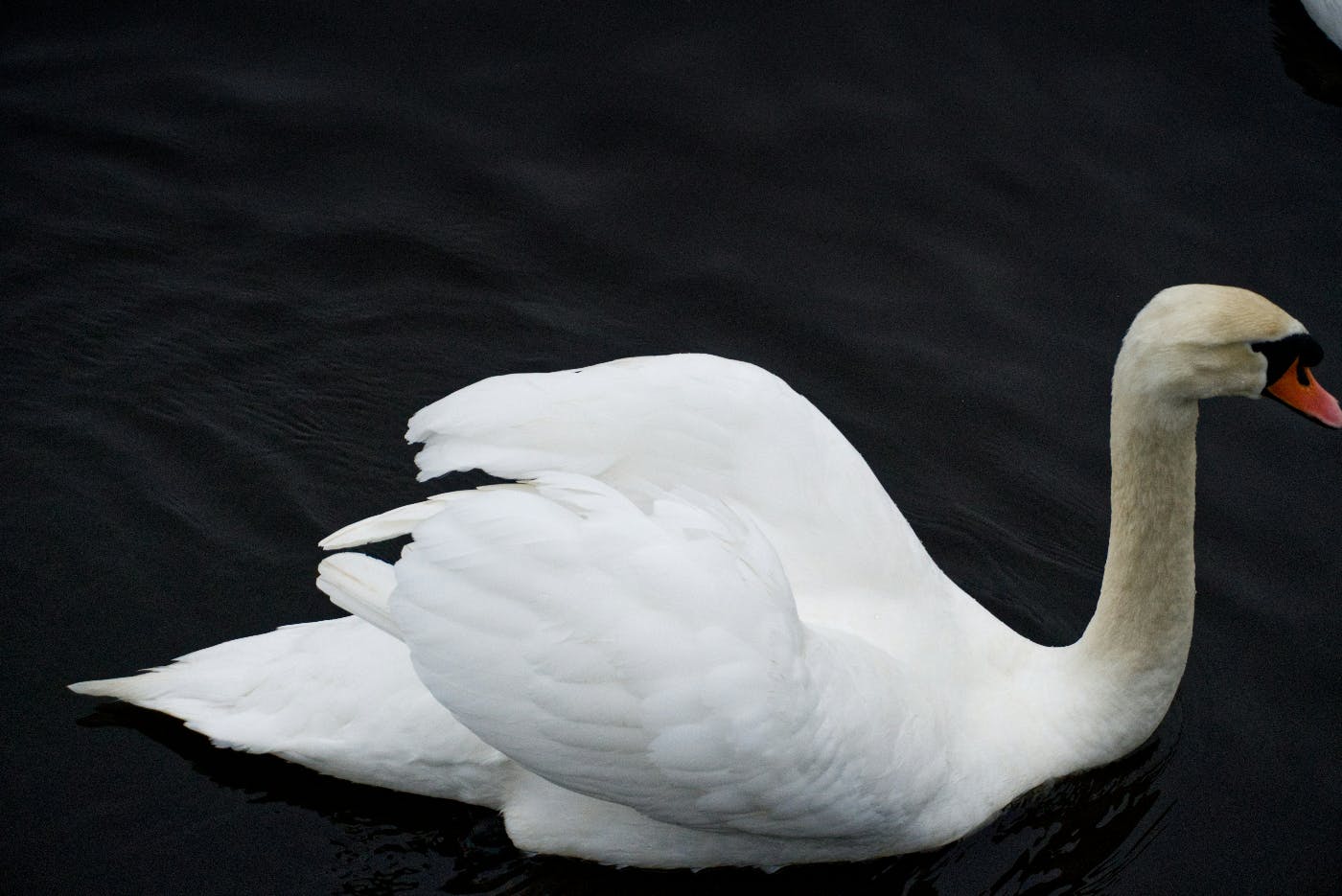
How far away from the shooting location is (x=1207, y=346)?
5.20 metres

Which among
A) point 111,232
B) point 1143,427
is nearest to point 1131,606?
point 1143,427

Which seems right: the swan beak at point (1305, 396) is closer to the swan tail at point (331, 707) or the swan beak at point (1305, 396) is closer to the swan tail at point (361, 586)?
the swan tail at point (331, 707)

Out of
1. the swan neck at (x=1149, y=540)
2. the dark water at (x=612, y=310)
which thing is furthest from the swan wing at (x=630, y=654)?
the swan neck at (x=1149, y=540)

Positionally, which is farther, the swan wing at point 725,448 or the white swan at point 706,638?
the swan wing at point 725,448

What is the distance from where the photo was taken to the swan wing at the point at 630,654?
15.4ft

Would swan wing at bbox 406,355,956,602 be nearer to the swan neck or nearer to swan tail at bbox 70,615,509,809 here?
the swan neck

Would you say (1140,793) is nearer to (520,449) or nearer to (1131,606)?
(1131,606)

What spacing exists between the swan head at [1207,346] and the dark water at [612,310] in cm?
183

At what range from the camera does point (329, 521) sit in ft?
22.4

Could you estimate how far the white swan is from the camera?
15.6 ft

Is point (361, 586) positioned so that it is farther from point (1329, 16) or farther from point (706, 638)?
point (1329, 16)

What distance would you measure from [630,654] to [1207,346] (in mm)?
2157

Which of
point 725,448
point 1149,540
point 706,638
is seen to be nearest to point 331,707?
point 706,638

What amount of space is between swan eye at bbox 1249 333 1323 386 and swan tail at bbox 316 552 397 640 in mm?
2965
